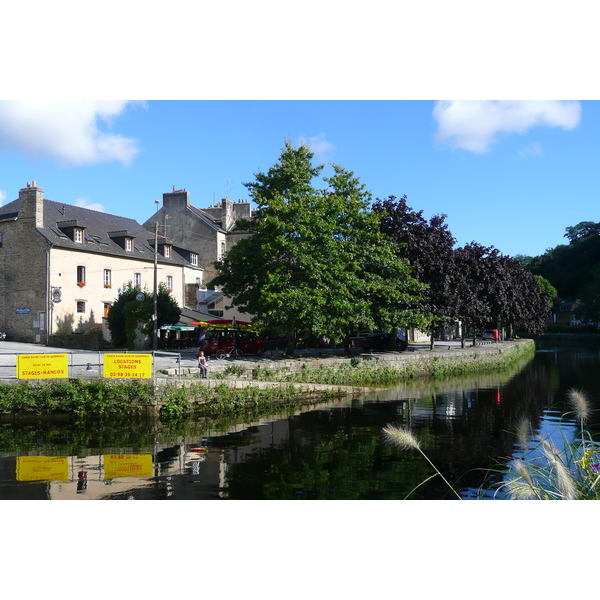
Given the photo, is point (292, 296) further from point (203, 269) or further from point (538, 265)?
point (538, 265)

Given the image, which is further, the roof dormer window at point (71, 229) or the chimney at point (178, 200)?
the chimney at point (178, 200)

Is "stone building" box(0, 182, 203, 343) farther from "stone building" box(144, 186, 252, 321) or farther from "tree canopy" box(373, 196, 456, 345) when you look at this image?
"tree canopy" box(373, 196, 456, 345)

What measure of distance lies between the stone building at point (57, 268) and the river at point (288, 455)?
22.2m

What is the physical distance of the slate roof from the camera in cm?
4047

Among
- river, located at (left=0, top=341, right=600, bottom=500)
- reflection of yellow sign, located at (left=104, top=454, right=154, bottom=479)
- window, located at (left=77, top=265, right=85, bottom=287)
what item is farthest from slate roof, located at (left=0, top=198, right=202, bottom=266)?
reflection of yellow sign, located at (left=104, top=454, right=154, bottom=479)

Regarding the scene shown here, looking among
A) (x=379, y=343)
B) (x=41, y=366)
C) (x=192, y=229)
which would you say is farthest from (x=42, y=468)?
(x=192, y=229)

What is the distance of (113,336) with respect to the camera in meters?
40.0

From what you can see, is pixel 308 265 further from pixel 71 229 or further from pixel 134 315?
pixel 71 229

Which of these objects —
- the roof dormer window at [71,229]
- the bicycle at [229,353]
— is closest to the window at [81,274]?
the roof dormer window at [71,229]

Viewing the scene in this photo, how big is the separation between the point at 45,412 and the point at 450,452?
12.8m

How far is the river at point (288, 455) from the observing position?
11164 millimetres

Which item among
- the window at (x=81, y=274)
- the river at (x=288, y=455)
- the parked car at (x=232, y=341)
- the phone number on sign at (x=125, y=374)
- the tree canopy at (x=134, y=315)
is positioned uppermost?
the window at (x=81, y=274)

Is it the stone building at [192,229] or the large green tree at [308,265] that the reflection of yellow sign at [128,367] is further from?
the stone building at [192,229]

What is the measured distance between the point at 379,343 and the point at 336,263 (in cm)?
1239
